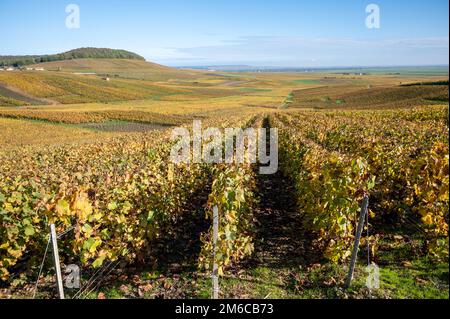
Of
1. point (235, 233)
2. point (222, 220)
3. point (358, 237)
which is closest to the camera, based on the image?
point (358, 237)

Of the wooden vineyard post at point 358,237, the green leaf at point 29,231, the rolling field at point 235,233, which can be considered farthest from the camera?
the rolling field at point 235,233

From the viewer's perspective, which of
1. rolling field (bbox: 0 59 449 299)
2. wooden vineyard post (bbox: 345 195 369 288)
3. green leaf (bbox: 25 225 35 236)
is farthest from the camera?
rolling field (bbox: 0 59 449 299)

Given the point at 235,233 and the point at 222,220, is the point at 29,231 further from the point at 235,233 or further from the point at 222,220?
the point at 235,233

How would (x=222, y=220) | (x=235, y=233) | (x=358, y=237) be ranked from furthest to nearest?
(x=235, y=233) < (x=222, y=220) < (x=358, y=237)

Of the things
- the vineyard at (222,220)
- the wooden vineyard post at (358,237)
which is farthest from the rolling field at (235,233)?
the wooden vineyard post at (358,237)

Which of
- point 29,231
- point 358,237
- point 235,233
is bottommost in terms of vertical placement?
point 235,233

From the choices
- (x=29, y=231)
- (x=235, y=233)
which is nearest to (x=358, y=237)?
(x=235, y=233)

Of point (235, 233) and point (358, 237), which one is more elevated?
point (358, 237)

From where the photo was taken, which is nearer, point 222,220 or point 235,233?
point 222,220

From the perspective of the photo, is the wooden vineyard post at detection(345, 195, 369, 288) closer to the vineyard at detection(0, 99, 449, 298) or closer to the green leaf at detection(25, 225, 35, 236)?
the vineyard at detection(0, 99, 449, 298)

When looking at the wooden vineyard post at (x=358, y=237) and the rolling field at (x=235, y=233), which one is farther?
the rolling field at (x=235, y=233)

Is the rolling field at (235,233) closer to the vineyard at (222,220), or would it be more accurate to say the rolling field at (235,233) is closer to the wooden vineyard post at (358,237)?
the vineyard at (222,220)

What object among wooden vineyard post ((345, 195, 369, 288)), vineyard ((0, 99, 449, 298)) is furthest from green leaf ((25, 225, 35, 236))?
wooden vineyard post ((345, 195, 369, 288))
